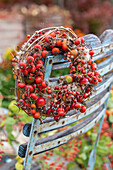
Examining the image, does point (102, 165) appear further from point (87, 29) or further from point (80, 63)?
point (87, 29)

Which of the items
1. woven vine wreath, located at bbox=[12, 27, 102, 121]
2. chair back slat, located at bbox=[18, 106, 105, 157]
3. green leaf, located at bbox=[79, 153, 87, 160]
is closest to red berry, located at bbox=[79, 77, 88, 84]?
woven vine wreath, located at bbox=[12, 27, 102, 121]

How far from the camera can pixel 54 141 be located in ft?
2.96

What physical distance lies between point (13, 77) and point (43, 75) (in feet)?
6.15

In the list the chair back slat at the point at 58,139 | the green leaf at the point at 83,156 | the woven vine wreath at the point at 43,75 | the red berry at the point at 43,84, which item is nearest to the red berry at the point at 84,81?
the woven vine wreath at the point at 43,75

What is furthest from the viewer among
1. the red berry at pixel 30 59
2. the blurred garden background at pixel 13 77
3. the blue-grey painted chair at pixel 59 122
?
the blurred garden background at pixel 13 77

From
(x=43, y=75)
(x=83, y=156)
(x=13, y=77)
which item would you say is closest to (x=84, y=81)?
(x=43, y=75)

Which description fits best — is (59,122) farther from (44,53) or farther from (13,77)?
(13,77)

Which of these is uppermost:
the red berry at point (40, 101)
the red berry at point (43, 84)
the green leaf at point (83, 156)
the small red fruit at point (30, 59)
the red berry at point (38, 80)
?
the small red fruit at point (30, 59)

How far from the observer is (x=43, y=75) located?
0.71 m

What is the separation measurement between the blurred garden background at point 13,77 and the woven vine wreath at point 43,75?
6 centimetres

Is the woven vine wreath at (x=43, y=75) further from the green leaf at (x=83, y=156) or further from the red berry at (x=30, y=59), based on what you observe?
the green leaf at (x=83, y=156)

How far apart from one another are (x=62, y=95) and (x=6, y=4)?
20.1ft

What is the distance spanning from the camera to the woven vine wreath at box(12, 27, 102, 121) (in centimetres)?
68

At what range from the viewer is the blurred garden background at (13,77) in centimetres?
137
